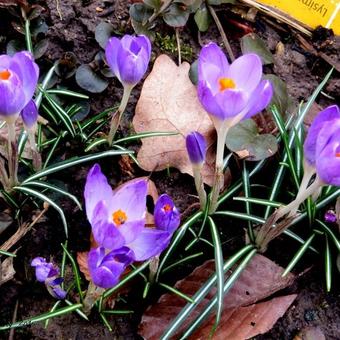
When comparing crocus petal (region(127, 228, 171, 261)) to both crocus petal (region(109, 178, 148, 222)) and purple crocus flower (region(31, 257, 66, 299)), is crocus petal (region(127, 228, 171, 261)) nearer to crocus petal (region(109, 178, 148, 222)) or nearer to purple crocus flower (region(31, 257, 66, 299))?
crocus petal (region(109, 178, 148, 222))

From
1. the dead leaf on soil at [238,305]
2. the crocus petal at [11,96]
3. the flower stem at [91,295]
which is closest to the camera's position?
the crocus petal at [11,96]

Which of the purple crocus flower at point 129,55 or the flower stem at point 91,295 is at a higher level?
the purple crocus flower at point 129,55

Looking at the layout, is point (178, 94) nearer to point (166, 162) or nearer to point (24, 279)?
point (166, 162)

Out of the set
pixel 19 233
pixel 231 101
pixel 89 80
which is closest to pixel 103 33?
pixel 89 80

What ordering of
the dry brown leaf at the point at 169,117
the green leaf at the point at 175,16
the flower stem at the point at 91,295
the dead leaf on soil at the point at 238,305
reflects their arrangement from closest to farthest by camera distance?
the flower stem at the point at 91,295
the dead leaf on soil at the point at 238,305
the dry brown leaf at the point at 169,117
the green leaf at the point at 175,16

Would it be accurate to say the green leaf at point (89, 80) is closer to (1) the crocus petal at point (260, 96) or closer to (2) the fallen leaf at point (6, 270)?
(2) the fallen leaf at point (6, 270)

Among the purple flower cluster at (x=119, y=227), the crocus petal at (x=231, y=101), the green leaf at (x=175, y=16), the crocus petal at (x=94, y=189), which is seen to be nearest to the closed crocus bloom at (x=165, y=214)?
the purple flower cluster at (x=119, y=227)

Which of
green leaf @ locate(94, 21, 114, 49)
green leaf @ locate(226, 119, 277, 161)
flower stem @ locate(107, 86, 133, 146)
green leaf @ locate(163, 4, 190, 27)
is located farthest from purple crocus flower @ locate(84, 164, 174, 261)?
green leaf @ locate(163, 4, 190, 27)
